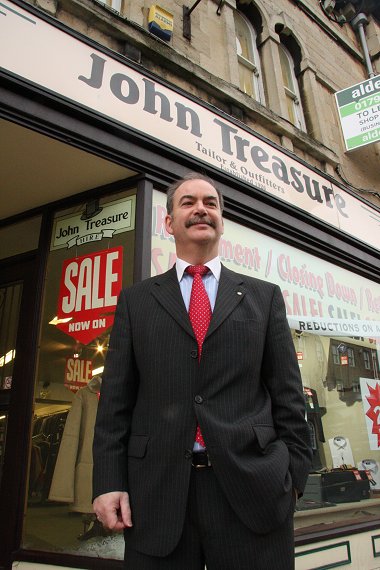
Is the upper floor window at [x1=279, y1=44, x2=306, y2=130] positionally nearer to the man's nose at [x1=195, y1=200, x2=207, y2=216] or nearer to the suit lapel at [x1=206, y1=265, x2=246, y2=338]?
the man's nose at [x1=195, y1=200, x2=207, y2=216]

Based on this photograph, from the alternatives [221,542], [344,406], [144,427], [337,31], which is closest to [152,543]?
[221,542]

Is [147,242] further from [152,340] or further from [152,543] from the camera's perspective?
[152,543]

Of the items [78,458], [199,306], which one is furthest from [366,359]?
[199,306]

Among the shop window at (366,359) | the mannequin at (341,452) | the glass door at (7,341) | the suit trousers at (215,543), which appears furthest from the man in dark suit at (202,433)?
the shop window at (366,359)

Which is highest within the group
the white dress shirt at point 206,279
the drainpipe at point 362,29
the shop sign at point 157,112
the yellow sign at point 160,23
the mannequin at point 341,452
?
the drainpipe at point 362,29

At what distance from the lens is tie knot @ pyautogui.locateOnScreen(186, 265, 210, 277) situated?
6.31 ft

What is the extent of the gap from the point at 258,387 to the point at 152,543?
0.67m

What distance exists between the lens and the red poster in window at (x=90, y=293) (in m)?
3.35

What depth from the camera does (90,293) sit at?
347 centimetres

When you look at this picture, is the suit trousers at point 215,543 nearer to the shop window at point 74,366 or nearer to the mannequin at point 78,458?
the shop window at point 74,366

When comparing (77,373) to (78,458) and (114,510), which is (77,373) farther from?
(114,510)

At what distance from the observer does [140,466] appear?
1.55 meters

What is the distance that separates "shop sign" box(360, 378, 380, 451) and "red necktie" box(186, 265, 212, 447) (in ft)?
13.0

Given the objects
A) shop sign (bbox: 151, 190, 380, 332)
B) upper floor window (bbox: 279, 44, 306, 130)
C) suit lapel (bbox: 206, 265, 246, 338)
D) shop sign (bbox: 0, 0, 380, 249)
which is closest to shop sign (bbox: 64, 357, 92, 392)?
shop sign (bbox: 151, 190, 380, 332)
